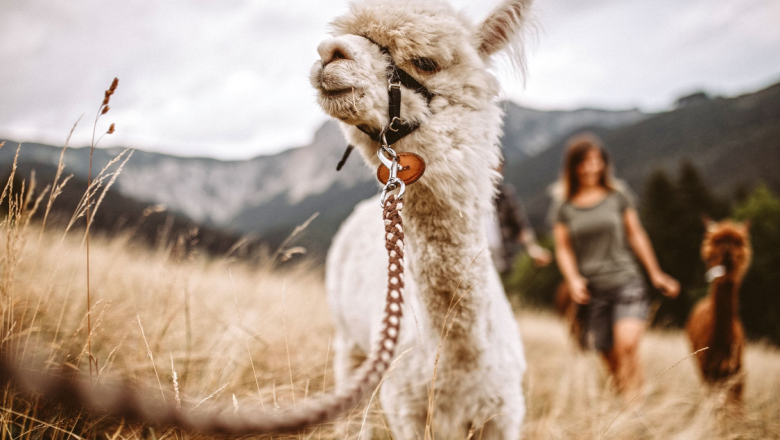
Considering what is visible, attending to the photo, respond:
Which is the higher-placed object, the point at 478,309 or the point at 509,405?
the point at 478,309

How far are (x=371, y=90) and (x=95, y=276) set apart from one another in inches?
132

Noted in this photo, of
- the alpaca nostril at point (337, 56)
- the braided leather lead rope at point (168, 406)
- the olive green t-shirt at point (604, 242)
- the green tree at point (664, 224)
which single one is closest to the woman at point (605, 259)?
the olive green t-shirt at point (604, 242)

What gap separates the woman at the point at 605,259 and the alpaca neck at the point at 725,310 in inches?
13.2

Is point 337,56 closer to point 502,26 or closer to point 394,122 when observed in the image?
point 394,122

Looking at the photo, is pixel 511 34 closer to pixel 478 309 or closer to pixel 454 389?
pixel 478 309

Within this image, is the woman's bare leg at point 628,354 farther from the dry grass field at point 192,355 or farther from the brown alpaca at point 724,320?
the brown alpaca at point 724,320

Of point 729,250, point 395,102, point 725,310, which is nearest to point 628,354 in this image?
point 725,310

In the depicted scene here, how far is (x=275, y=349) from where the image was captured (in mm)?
2814

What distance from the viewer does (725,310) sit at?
10.0 feet

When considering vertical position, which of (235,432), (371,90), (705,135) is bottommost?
(235,432)

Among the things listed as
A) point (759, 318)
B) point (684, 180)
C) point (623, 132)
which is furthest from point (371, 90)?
point (623, 132)

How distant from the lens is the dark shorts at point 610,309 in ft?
10.2

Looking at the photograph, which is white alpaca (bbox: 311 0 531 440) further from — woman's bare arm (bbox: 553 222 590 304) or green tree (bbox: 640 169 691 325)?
green tree (bbox: 640 169 691 325)

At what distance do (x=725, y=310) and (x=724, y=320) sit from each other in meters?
0.08
